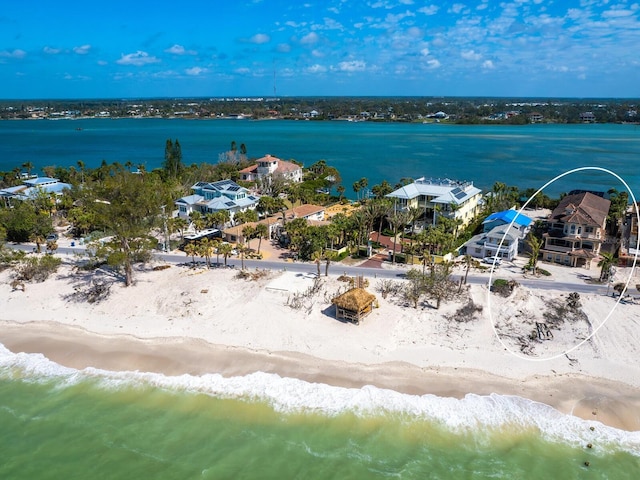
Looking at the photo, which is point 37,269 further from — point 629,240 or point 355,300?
point 629,240

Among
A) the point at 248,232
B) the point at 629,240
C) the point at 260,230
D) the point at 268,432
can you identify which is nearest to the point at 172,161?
the point at 260,230

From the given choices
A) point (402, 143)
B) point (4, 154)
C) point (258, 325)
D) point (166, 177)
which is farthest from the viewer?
point (402, 143)

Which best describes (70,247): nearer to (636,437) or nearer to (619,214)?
(636,437)

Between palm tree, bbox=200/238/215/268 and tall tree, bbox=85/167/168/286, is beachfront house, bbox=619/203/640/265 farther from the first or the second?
tall tree, bbox=85/167/168/286

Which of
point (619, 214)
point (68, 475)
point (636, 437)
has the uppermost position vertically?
point (619, 214)

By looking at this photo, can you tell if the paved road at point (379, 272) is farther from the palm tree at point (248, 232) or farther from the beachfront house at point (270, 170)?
the beachfront house at point (270, 170)

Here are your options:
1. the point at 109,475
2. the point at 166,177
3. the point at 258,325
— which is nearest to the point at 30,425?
the point at 109,475
